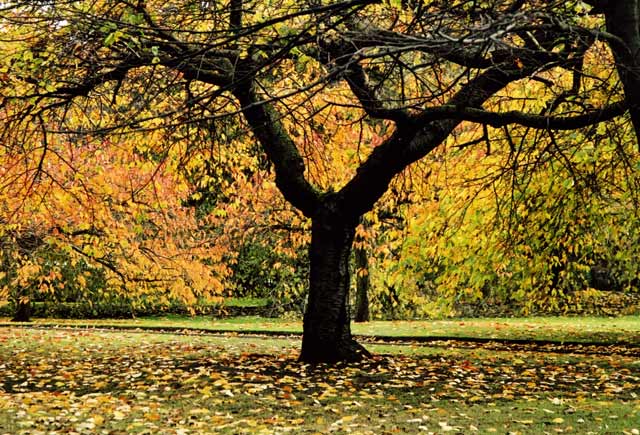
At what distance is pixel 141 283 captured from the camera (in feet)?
55.8

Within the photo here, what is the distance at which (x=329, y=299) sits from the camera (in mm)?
10125

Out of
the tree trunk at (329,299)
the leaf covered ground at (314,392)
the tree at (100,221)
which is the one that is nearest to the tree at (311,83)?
the tree trunk at (329,299)

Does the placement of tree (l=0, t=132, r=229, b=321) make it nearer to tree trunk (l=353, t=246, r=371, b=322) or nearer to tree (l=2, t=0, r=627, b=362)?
tree (l=2, t=0, r=627, b=362)

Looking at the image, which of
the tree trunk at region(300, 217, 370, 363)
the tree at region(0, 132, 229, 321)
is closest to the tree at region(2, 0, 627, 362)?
the tree trunk at region(300, 217, 370, 363)

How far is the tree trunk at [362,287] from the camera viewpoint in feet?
66.8

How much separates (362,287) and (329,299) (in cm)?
1093

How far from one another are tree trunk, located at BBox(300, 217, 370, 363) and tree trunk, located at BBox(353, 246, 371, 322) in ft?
32.6

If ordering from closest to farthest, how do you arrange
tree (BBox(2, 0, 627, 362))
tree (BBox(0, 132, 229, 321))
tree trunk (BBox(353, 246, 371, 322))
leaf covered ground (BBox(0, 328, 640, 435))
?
leaf covered ground (BBox(0, 328, 640, 435)) → tree (BBox(2, 0, 627, 362)) → tree (BBox(0, 132, 229, 321)) → tree trunk (BBox(353, 246, 371, 322))

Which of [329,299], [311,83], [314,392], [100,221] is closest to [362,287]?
[100,221]

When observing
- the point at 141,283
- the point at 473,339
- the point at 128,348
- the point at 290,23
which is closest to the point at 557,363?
the point at 473,339

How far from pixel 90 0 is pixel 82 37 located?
216 cm

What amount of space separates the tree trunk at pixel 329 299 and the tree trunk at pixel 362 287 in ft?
32.6

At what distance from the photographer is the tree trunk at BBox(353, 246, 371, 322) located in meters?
20.4

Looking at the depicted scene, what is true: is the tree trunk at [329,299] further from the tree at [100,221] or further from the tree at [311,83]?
the tree at [100,221]
